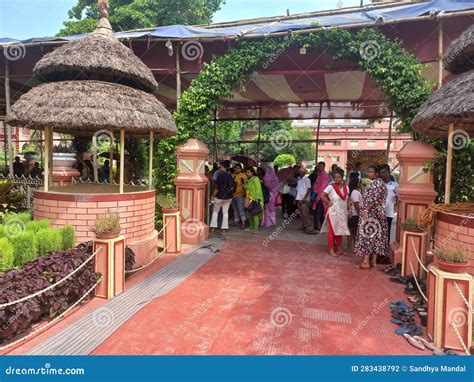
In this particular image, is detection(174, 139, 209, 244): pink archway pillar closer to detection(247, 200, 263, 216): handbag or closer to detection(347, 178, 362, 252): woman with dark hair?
detection(247, 200, 263, 216): handbag

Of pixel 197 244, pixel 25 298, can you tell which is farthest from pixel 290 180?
pixel 25 298

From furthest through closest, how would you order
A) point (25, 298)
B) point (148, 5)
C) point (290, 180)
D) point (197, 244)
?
point (148, 5), point (290, 180), point (197, 244), point (25, 298)

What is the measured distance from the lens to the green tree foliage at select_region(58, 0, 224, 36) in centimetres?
1812

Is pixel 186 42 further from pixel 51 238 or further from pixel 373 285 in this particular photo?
pixel 373 285

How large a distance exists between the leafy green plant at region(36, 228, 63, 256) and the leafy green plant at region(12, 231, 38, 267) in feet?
0.45

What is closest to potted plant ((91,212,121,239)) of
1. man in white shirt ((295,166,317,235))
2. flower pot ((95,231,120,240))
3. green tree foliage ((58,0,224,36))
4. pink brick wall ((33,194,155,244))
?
flower pot ((95,231,120,240))

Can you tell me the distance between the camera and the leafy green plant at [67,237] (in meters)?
5.00

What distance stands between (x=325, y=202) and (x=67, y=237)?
4.64 metres

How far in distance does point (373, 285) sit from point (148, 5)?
19.5 m

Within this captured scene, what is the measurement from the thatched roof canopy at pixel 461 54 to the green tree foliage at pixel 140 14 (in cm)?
1669

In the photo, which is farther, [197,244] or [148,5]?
[148,5]

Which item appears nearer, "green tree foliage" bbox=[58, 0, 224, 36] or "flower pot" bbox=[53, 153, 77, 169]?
"flower pot" bbox=[53, 153, 77, 169]

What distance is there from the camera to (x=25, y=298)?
3395mm

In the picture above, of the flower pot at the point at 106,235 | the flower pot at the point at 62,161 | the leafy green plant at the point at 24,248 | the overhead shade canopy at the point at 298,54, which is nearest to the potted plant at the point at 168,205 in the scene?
the flower pot at the point at 106,235
